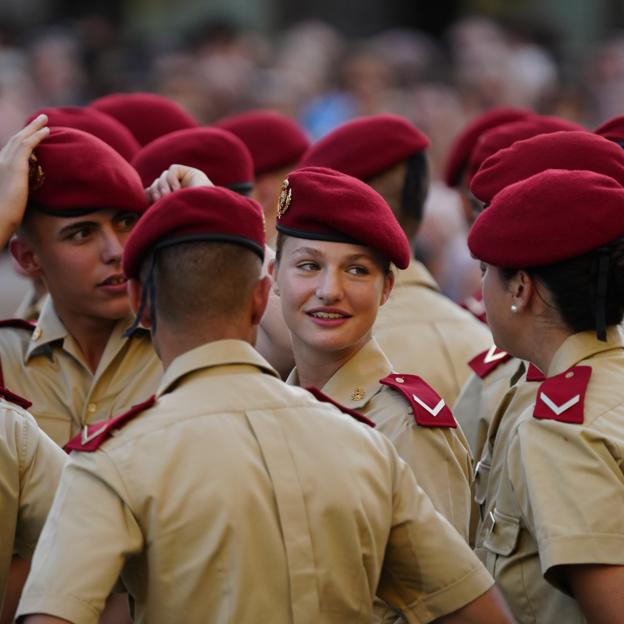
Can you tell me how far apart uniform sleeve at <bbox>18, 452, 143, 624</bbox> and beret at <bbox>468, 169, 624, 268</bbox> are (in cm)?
122

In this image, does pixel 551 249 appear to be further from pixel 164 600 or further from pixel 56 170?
pixel 56 170

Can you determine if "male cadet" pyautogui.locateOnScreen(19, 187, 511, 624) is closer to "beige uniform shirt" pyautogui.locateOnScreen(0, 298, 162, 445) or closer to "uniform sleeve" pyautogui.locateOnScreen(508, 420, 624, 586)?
"uniform sleeve" pyautogui.locateOnScreen(508, 420, 624, 586)

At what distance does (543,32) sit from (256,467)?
14777 millimetres

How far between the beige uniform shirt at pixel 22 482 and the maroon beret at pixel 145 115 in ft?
10.1

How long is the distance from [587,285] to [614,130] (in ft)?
5.94

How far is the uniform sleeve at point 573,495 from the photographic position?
3.74 meters

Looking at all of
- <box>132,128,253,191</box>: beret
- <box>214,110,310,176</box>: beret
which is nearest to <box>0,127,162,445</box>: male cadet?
<box>132,128,253,191</box>: beret

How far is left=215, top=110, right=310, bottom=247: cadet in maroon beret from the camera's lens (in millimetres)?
6809

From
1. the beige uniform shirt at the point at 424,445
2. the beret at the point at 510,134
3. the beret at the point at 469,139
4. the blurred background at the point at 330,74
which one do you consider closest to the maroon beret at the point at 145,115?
the beret at the point at 469,139

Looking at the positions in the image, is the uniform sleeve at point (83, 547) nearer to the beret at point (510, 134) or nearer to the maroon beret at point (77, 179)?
the maroon beret at point (77, 179)

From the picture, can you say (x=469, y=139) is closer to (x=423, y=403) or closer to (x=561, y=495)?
(x=423, y=403)

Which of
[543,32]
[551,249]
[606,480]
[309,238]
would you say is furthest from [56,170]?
[543,32]

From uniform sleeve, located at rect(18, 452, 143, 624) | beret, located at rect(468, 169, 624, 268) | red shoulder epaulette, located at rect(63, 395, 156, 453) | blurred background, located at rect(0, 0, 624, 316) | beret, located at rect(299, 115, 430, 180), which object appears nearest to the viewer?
uniform sleeve, located at rect(18, 452, 143, 624)

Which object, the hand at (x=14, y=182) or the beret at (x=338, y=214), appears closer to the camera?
the beret at (x=338, y=214)
